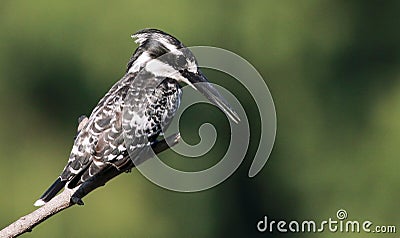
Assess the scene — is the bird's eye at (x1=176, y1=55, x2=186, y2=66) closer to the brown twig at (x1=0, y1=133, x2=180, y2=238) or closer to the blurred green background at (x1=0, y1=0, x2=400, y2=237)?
the brown twig at (x1=0, y1=133, x2=180, y2=238)

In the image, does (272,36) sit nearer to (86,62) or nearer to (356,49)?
(356,49)

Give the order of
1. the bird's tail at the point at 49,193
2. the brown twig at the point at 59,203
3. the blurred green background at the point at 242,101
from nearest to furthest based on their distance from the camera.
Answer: the brown twig at the point at 59,203 → the bird's tail at the point at 49,193 → the blurred green background at the point at 242,101

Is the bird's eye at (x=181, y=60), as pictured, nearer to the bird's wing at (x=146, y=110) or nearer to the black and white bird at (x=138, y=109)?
the black and white bird at (x=138, y=109)

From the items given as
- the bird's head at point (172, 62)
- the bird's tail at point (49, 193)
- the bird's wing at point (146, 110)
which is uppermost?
the bird's head at point (172, 62)

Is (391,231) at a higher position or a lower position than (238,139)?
lower

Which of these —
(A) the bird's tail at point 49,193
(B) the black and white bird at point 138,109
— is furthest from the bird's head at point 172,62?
(A) the bird's tail at point 49,193

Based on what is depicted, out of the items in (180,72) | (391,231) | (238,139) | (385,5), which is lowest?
(391,231)

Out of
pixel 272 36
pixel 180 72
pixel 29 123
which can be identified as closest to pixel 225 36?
pixel 272 36
